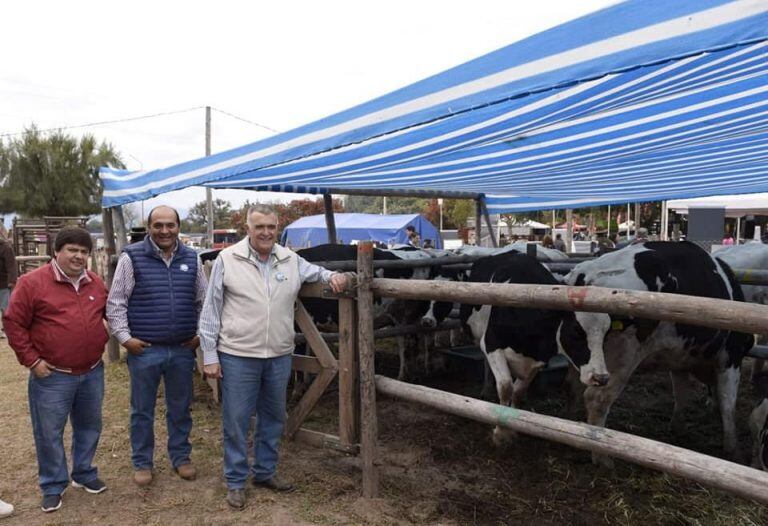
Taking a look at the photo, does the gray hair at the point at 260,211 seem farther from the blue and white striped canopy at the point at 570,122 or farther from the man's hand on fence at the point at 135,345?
the man's hand on fence at the point at 135,345

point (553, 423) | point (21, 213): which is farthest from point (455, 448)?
point (21, 213)

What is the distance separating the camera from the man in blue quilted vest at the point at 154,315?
3.31 meters

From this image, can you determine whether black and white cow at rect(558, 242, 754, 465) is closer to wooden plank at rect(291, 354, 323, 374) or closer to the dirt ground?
the dirt ground

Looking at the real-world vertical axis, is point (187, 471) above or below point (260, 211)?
below

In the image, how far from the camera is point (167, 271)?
3383mm

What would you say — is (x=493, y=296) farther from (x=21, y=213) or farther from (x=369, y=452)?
(x=21, y=213)

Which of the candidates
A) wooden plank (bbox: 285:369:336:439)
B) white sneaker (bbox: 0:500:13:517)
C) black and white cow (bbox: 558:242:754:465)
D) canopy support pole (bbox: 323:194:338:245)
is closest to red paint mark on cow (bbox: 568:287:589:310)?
black and white cow (bbox: 558:242:754:465)

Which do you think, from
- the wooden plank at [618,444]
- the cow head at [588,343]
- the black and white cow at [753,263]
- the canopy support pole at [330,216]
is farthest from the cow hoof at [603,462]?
the canopy support pole at [330,216]

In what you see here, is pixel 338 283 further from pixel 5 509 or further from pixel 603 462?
pixel 5 509

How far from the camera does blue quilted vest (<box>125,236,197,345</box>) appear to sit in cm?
334

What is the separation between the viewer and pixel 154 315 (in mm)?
3346

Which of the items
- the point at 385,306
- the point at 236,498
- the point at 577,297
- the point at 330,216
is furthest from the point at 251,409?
the point at 330,216

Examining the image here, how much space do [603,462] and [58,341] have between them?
324cm

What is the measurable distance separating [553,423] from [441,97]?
1549 millimetres
